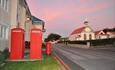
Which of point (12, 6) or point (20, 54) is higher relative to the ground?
point (12, 6)

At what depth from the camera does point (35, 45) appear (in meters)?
19.4

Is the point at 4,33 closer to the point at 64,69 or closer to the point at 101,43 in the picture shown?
the point at 64,69

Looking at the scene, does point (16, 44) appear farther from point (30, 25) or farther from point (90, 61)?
point (30, 25)

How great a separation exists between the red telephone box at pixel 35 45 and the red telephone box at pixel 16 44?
876 millimetres

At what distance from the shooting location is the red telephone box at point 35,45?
19228 millimetres

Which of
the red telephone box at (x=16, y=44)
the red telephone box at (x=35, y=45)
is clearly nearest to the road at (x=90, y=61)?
the red telephone box at (x=35, y=45)

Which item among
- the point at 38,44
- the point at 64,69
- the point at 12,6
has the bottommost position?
the point at 64,69

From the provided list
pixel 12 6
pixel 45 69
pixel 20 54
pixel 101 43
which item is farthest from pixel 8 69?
pixel 101 43

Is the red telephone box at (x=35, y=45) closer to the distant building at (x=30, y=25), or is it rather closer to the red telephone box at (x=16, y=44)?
the red telephone box at (x=16, y=44)

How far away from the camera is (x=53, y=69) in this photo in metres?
13.1

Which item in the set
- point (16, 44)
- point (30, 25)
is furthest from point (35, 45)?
point (30, 25)

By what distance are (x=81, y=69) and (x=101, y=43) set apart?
48.7 meters

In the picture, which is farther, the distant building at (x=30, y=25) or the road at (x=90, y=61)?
the distant building at (x=30, y=25)

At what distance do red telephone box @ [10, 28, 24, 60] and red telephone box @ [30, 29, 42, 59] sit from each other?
2.88 feet
